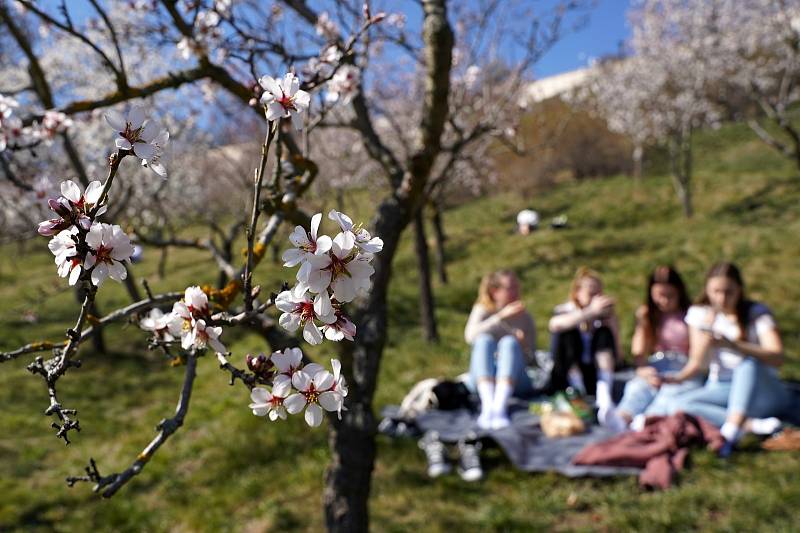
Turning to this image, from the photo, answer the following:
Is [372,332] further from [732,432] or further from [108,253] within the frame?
[732,432]

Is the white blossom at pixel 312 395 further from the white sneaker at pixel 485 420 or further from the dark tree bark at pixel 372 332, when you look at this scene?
the white sneaker at pixel 485 420

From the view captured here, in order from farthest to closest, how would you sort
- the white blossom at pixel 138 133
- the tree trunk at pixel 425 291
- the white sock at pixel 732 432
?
the tree trunk at pixel 425 291, the white sock at pixel 732 432, the white blossom at pixel 138 133

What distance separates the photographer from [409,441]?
4637 millimetres

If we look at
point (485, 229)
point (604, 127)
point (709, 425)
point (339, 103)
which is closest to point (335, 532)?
point (339, 103)

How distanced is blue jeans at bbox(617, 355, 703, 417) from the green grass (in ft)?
2.03

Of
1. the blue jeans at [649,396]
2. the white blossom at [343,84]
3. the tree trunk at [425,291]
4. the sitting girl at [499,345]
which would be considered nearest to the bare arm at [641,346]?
the blue jeans at [649,396]

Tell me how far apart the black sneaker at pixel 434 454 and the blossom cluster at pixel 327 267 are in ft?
11.4

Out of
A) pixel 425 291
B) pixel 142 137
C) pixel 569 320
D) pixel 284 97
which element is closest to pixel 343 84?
pixel 284 97

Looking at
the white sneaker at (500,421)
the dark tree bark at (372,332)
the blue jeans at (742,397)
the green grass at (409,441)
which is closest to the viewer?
the dark tree bark at (372,332)

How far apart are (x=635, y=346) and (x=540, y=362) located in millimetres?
1199

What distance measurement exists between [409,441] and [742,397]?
262 centimetres

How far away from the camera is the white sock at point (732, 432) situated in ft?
12.9

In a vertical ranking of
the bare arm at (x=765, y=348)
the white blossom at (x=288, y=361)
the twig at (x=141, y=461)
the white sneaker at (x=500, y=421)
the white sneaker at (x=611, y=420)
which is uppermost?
the white blossom at (x=288, y=361)

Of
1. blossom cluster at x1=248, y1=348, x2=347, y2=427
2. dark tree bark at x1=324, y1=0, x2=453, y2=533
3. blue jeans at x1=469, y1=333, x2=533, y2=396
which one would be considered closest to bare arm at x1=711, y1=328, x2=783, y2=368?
blue jeans at x1=469, y1=333, x2=533, y2=396
